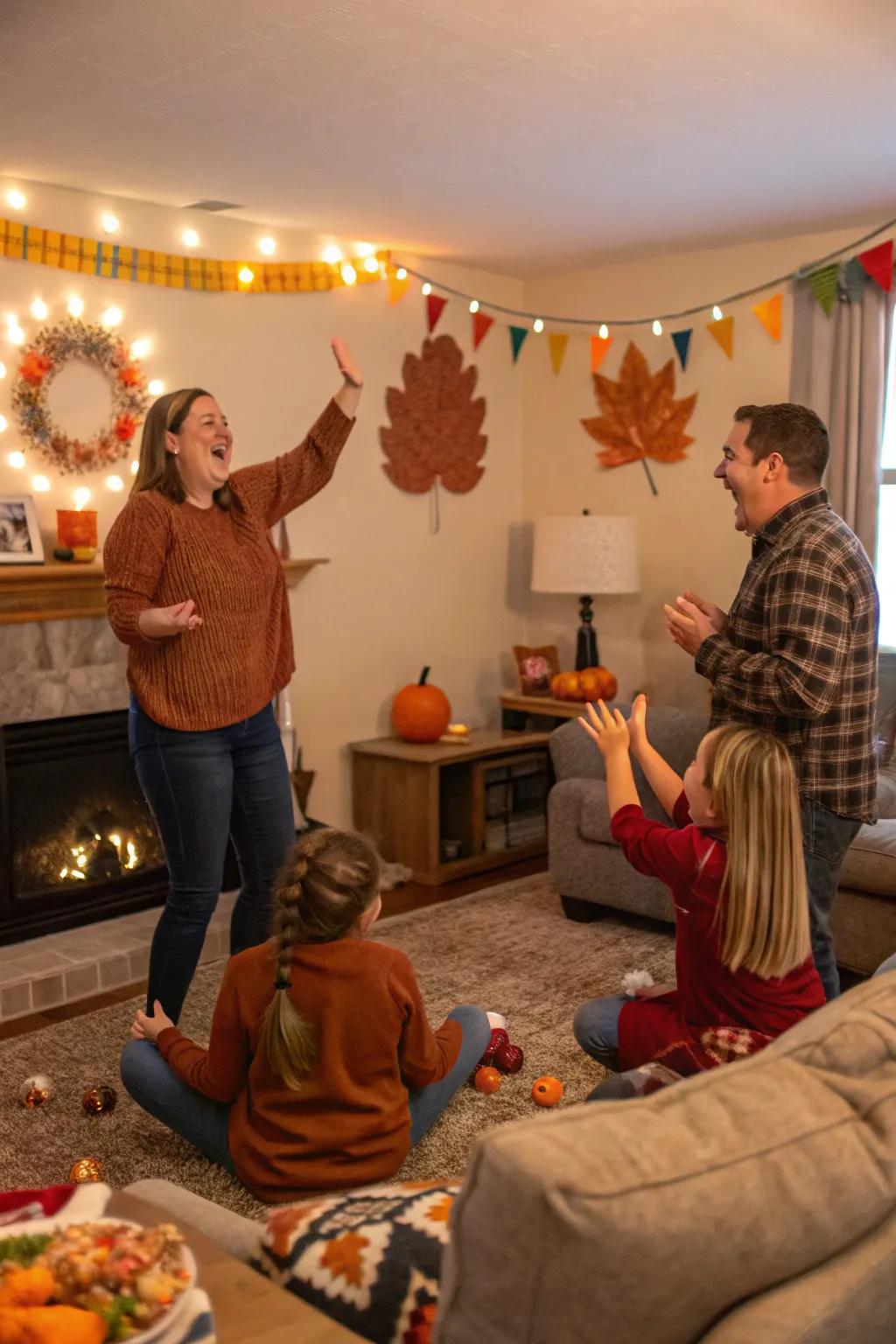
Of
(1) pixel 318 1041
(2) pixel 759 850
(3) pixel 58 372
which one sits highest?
(3) pixel 58 372

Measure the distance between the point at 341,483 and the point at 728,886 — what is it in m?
3.20

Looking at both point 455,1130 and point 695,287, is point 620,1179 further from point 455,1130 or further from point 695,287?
point 695,287

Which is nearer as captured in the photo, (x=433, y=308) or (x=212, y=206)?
(x=212, y=206)

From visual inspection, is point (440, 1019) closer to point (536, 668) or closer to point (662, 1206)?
point (536, 668)

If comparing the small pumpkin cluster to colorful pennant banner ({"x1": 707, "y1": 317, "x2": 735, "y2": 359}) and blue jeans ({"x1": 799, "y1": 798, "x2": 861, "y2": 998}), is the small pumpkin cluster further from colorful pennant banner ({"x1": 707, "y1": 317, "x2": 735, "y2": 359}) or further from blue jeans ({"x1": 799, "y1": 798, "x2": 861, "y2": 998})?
blue jeans ({"x1": 799, "y1": 798, "x2": 861, "y2": 998})

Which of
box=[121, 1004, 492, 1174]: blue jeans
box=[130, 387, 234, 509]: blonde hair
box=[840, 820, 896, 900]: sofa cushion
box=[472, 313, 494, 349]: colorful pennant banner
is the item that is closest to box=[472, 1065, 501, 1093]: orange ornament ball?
box=[121, 1004, 492, 1174]: blue jeans

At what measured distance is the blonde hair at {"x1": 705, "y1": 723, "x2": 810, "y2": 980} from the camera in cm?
213

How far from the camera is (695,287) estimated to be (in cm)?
516

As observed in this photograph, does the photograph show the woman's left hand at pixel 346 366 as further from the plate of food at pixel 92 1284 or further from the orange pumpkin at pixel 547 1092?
the plate of food at pixel 92 1284

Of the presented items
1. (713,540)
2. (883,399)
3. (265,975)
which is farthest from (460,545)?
(265,975)

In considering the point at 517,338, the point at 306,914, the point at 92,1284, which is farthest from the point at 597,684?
the point at 92,1284

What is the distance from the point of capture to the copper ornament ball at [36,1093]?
289 centimetres

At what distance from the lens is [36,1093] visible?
9.50 ft

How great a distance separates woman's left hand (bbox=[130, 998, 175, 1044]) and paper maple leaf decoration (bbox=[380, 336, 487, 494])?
10.1 ft
